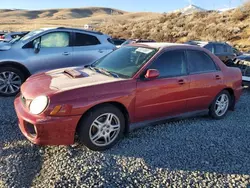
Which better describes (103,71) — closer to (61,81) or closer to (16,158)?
(61,81)

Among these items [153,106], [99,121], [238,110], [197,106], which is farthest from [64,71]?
[238,110]

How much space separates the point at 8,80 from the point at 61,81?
116 inches

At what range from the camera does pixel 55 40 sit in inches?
287

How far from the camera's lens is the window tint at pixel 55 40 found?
714 centimetres

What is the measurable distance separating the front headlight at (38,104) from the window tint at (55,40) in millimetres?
3555

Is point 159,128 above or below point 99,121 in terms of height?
below

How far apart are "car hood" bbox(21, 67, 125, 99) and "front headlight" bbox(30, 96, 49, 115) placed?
0.32 ft

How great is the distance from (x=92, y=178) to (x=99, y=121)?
2.98 feet

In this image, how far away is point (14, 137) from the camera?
4.50m

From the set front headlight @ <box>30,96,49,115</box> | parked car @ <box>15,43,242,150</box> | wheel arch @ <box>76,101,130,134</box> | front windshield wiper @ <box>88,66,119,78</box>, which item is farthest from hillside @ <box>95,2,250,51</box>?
front headlight @ <box>30,96,49,115</box>

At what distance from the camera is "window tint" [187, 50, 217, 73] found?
523cm

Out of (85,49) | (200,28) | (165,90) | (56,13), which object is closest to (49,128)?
(165,90)

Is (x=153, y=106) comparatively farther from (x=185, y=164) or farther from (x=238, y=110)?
(x=238, y=110)

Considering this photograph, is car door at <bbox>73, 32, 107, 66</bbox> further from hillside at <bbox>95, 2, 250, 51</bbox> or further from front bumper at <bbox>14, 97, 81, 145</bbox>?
hillside at <bbox>95, 2, 250, 51</bbox>
